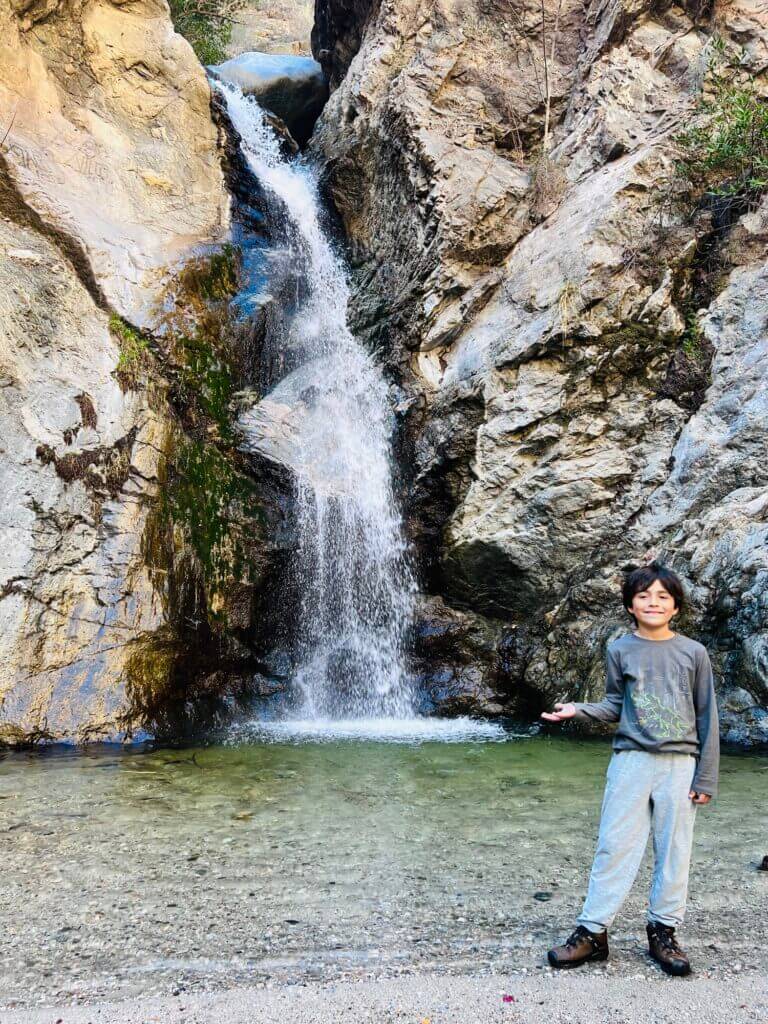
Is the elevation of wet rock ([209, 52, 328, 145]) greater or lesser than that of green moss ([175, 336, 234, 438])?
greater

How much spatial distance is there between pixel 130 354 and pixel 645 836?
355 inches

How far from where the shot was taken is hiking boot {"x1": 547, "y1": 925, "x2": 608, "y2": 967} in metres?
2.47

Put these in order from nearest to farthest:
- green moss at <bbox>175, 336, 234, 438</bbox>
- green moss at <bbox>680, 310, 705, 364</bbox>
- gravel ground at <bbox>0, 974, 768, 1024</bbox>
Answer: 1. gravel ground at <bbox>0, 974, 768, 1024</bbox>
2. green moss at <bbox>680, 310, 705, 364</bbox>
3. green moss at <bbox>175, 336, 234, 438</bbox>

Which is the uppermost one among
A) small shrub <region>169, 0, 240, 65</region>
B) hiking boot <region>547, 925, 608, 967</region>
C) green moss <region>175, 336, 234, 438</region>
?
small shrub <region>169, 0, 240, 65</region>

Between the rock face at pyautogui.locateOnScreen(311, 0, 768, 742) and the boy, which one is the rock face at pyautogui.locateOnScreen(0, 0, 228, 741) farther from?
the boy

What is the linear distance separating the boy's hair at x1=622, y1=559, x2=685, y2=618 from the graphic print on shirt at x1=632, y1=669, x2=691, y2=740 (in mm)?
303

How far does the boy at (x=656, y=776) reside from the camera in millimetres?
2521

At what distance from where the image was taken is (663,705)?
263 cm

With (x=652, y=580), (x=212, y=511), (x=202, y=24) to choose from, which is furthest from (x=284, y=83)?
(x=652, y=580)

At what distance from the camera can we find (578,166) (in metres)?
11.9

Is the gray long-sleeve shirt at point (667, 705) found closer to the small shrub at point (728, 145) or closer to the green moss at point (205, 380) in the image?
the green moss at point (205, 380)

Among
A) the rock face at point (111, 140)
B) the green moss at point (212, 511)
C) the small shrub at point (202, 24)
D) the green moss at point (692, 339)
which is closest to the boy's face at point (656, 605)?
the green moss at point (212, 511)

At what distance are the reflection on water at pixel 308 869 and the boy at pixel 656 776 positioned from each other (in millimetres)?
257

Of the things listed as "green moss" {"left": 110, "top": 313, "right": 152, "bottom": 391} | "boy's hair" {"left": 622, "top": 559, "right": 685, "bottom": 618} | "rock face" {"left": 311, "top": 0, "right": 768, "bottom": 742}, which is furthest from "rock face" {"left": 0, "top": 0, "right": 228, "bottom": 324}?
"boy's hair" {"left": 622, "top": 559, "right": 685, "bottom": 618}
